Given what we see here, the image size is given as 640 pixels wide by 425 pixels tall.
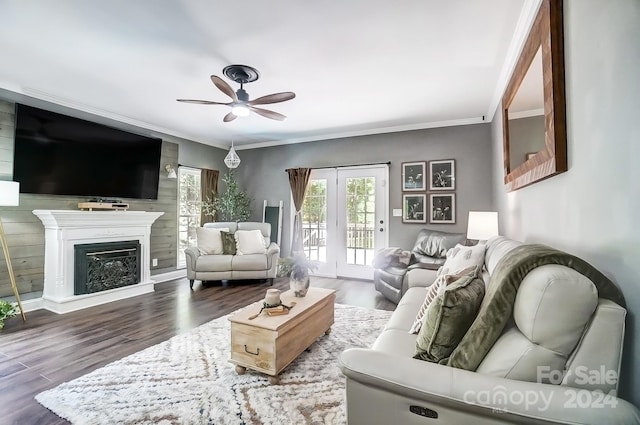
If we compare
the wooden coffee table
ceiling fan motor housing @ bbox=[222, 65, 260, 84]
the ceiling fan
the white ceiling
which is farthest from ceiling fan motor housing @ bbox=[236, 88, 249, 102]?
the wooden coffee table

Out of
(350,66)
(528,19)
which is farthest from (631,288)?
(350,66)

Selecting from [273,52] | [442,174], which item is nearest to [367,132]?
[442,174]

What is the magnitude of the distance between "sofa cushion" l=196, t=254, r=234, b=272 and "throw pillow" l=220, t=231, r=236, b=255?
19cm

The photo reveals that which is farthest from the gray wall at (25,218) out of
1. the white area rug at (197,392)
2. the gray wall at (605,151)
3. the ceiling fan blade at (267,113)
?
the gray wall at (605,151)

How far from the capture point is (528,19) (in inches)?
80.3

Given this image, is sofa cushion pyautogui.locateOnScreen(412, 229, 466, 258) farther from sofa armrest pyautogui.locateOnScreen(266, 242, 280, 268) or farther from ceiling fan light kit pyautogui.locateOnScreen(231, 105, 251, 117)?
ceiling fan light kit pyautogui.locateOnScreen(231, 105, 251, 117)

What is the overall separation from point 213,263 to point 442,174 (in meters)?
3.79

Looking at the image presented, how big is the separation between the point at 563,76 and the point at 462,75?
1686mm

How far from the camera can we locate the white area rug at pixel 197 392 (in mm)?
1701

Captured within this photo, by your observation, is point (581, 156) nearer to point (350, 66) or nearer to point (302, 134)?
point (350, 66)

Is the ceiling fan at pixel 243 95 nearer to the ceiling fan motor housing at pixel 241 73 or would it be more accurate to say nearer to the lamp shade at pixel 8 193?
the ceiling fan motor housing at pixel 241 73

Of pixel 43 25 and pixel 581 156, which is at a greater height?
pixel 43 25

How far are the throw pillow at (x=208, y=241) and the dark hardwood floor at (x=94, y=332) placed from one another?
0.55m

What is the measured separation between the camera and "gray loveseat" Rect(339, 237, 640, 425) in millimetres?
878
